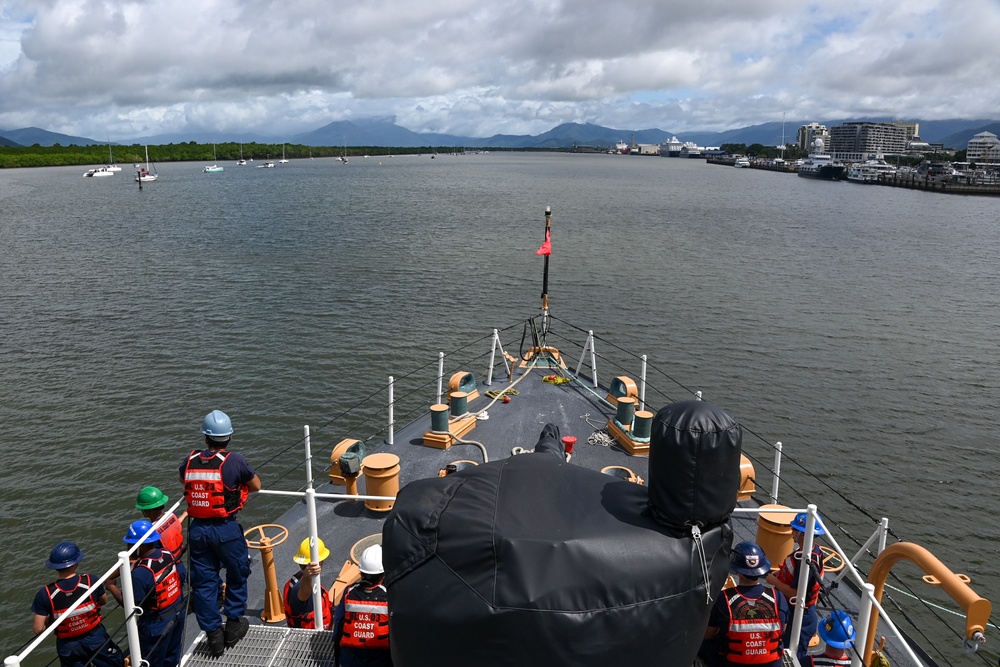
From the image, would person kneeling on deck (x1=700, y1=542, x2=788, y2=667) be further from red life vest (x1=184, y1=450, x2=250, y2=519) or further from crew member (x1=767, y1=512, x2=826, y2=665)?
red life vest (x1=184, y1=450, x2=250, y2=519)

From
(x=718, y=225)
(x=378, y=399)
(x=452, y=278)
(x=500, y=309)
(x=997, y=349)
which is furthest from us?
(x=718, y=225)

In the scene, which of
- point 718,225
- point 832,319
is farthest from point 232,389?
point 718,225

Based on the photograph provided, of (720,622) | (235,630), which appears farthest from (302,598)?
(720,622)

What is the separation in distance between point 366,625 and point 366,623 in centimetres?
1

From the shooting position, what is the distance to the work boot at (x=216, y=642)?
5535mm

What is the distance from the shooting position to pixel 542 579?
294cm

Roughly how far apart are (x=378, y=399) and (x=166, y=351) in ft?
29.2

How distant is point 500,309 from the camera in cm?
Result: 2977

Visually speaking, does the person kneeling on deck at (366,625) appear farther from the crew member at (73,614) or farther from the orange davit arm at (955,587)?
the orange davit arm at (955,587)

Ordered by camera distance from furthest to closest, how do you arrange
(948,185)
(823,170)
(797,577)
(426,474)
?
(823,170), (948,185), (426,474), (797,577)

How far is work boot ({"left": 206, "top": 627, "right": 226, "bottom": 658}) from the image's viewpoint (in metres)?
5.54

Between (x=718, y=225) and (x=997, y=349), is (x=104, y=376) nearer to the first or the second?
(x=997, y=349)

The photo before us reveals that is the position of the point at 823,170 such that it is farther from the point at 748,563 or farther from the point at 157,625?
the point at 157,625

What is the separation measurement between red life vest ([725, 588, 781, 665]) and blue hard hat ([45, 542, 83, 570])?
530 cm
